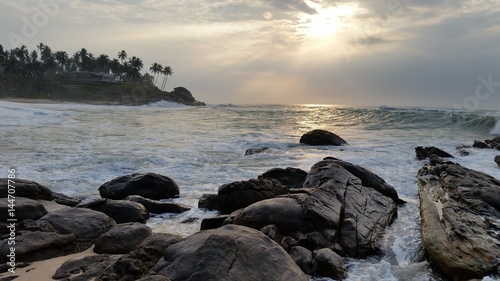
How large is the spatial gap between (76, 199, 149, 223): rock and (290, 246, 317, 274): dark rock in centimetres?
377

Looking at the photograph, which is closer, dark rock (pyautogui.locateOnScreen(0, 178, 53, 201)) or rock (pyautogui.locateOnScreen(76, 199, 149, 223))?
rock (pyautogui.locateOnScreen(76, 199, 149, 223))

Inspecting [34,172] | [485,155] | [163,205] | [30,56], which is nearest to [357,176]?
[163,205]

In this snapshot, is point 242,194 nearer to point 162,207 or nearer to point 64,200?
point 162,207

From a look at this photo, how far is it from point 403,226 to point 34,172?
36.6 ft

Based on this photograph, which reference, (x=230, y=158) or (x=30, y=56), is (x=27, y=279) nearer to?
(x=230, y=158)

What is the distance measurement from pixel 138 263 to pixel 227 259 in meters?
1.39

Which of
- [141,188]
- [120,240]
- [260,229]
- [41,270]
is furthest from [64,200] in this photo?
[260,229]

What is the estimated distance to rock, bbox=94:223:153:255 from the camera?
6.17 meters

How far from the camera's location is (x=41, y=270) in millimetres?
5402

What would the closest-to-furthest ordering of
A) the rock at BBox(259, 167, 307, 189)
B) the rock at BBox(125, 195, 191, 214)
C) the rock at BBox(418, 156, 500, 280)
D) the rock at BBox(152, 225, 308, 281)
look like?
the rock at BBox(152, 225, 308, 281) < the rock at BBox(418, 156, 500, 280) < the rock at BBox(125, 195, 191, 214) < the rock at BBox(259, 167, 307, 189)

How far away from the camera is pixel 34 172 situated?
12.1 m

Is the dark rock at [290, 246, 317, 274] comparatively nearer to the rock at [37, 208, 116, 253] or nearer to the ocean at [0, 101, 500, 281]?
the ocean at [0, 101, 500, 281]

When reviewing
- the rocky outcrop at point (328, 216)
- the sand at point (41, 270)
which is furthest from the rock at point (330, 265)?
the sand at point (41, 270)

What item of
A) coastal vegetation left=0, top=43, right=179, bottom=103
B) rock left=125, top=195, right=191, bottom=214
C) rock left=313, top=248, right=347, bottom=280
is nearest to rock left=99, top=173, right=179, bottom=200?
rock left=125, top=195, right=191, bottom=214
